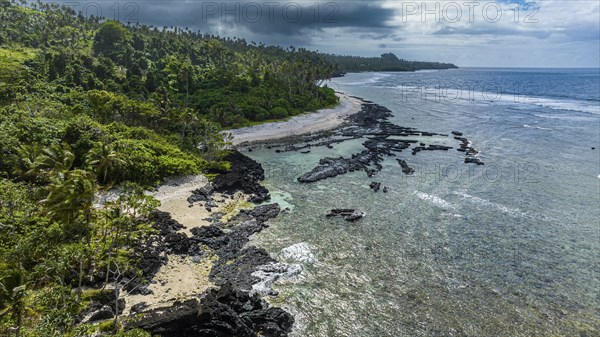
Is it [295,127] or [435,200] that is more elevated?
[295,127]

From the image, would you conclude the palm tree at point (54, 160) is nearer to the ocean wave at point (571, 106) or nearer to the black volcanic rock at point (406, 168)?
the black volcanic rock at point (406, 168)

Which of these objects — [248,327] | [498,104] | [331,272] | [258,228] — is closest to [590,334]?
[331,272]

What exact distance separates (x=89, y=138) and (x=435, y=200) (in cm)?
5482

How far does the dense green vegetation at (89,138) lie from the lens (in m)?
28.3

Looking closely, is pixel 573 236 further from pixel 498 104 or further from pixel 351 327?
pixel 498 104

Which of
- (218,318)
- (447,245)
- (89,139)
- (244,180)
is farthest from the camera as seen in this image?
(244,180)

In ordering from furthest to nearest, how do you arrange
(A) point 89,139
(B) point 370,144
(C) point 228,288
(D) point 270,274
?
(B) point 370,144
(A) point 89,139
(D) point 270,274
(C) point 228,288

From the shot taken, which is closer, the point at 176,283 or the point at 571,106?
the point at 176,283

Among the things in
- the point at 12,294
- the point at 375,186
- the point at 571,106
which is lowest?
the point at 375,186

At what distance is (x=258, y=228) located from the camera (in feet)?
151

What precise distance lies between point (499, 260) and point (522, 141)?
71.7 meters

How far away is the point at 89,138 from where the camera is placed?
55.6 m

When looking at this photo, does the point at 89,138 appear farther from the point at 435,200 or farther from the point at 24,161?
the point at 435,200

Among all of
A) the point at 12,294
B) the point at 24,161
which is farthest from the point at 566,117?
the point at 12,294
